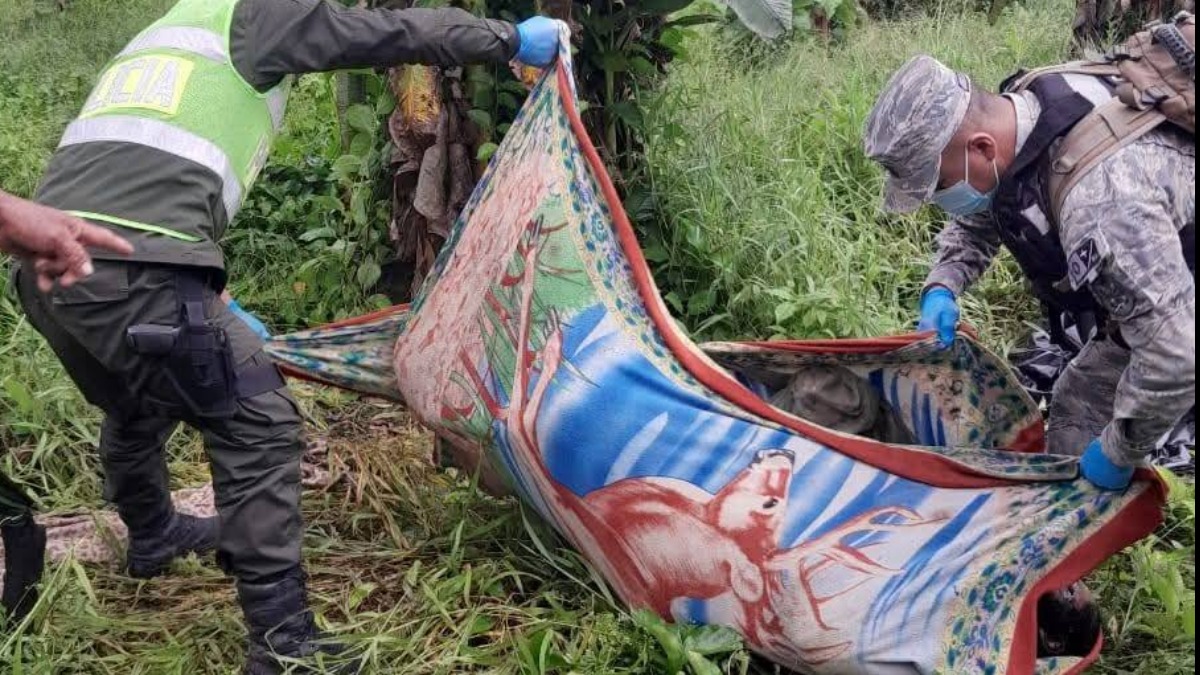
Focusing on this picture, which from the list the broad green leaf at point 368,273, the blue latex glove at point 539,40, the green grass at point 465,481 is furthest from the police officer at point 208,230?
the broad green leaf at point 368,273

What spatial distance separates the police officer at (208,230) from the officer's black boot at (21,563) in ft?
1.19

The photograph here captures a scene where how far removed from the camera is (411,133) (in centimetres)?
378

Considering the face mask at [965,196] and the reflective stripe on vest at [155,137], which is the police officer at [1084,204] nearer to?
the face mask at [965,196]

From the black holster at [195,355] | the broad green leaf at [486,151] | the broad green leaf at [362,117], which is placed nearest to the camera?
the black holster at [195,355]

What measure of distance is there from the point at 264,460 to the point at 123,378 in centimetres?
39

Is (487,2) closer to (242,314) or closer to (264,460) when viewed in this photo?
(242,314)

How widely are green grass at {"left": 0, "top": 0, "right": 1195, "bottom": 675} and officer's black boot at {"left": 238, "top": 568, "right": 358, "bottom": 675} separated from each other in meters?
0.09

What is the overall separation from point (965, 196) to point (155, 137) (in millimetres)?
1667

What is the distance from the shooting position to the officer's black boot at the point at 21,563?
2.66 m

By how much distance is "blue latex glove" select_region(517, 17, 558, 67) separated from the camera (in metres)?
2.81

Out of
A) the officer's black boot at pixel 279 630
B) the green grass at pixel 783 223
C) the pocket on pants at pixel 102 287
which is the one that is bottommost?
the officer's black boot at pixel 279 630

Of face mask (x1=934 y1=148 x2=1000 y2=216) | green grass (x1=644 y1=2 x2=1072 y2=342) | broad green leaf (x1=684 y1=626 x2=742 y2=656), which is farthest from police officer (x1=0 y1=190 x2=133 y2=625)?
green grass (x1=644 y1=2 x2=1072 y2=342)

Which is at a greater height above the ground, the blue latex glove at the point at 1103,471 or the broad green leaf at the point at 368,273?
the blue latex glove at the point at 1103,471

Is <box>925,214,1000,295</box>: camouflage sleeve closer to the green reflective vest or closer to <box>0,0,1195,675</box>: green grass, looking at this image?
<box>0,0,1195,675</box>: green grass
